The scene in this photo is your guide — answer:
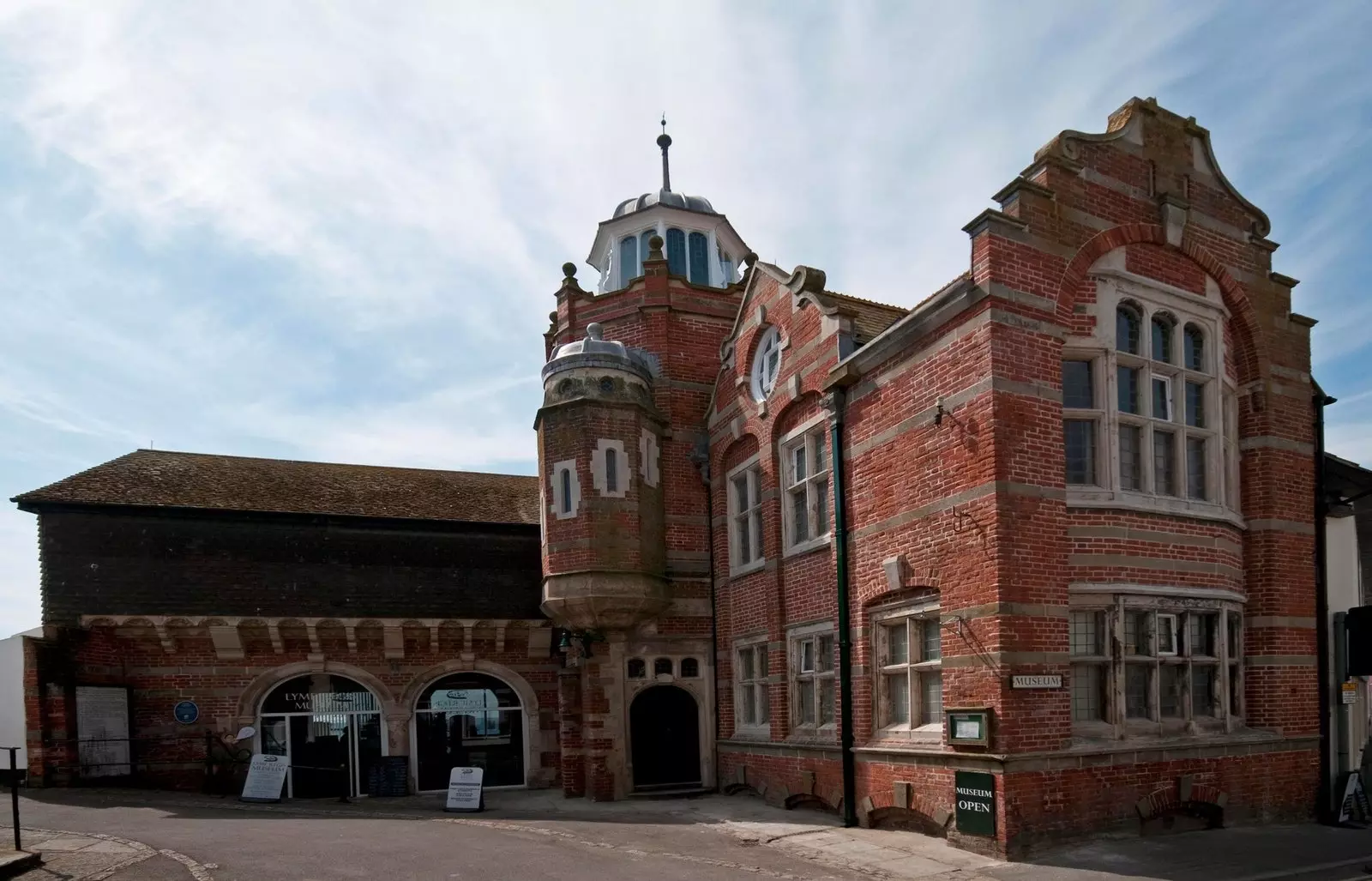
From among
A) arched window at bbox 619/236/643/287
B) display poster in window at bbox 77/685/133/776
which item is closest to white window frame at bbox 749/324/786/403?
arched window at bbox 619/236/643/287

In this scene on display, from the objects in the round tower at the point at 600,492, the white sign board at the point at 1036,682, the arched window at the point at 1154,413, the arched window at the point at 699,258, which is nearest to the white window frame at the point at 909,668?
the white sign board at the point at 1036,682

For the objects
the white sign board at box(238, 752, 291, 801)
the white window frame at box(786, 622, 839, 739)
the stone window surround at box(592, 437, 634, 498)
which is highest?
the stone window surround at box(592, 437, 634, 498)

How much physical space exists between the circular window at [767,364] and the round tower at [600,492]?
231cm

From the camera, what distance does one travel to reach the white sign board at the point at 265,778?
57.3ft

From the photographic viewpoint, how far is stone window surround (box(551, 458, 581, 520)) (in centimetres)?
1752

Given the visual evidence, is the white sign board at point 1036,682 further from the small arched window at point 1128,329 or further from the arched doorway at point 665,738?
the arched doorway at point 665,738

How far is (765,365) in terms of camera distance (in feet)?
55.2

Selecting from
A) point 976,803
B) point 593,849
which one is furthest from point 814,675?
point 593,849

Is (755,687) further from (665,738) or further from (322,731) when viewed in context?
(322,731)

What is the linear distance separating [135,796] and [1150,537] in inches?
645

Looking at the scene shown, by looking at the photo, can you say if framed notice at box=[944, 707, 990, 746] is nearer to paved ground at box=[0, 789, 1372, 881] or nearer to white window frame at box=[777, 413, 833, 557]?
paved ground at box=[0, 789, 1372, 881]

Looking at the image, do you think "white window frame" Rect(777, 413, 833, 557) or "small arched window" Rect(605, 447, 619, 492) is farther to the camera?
"small arched window" Rect(605, 447, 619, 492)

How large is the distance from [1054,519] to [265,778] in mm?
14292

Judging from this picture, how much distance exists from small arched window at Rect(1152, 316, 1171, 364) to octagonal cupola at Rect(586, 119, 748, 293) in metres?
11.2
